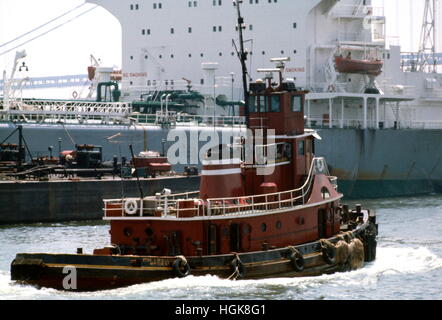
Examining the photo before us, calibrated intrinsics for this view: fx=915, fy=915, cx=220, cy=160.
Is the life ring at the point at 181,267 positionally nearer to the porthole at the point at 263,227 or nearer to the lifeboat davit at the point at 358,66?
the porthole at the point at 263,227

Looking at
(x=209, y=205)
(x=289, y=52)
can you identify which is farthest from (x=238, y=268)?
(x=289, y=52)

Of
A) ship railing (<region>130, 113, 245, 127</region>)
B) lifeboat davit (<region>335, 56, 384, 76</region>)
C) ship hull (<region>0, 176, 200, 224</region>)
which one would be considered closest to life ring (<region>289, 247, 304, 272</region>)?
ship hull (<region>0, 176, 200, 224</region>)

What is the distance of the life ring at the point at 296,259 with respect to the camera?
987 inches

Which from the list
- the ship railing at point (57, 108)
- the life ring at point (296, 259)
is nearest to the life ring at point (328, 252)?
the life ring at point (296, 259)

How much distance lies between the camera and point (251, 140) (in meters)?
27.0

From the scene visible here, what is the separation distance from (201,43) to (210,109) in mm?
4359

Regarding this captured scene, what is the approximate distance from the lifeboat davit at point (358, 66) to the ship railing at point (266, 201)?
28.8m

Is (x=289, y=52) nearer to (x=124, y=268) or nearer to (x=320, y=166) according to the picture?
(x=320, y=166)

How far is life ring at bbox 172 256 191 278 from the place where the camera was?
22875 millimetres

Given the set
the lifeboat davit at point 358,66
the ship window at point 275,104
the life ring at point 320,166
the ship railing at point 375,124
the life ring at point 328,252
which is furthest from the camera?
the ship railing at point 375,124

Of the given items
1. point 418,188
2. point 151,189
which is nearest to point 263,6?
point 418,188

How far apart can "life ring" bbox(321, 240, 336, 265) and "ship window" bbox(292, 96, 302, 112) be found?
4270 millimetres

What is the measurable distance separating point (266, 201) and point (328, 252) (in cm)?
258

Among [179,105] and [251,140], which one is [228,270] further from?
[179,105]
